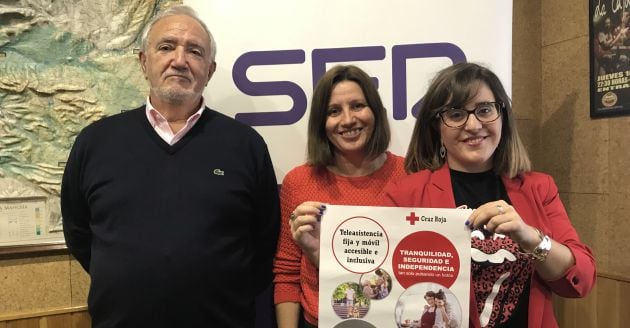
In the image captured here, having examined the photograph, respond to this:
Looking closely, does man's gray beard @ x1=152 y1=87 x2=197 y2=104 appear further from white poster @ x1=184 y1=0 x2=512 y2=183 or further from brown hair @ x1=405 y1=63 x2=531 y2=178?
brown hair @ x1=405 y1=63 x2=531 y2=178

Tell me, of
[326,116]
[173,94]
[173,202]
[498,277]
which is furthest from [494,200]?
[173,94]

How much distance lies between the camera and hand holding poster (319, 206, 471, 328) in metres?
1.26

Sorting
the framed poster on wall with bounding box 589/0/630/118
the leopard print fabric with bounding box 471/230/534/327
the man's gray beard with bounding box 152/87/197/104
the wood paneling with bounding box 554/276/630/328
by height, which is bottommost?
the wood paneling with bounding box 554/276/630/328

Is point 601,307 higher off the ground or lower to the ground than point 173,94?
lower

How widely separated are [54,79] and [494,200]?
6.74 feet

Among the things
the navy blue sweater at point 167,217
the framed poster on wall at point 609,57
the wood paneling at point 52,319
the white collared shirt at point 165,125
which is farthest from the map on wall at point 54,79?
the framed poster on wall at point 609,57

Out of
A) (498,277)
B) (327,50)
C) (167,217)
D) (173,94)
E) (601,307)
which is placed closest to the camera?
(498,277)

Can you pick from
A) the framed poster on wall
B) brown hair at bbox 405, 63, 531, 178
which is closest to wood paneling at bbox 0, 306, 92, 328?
brown hair at bbox 405, 63, 531, 178

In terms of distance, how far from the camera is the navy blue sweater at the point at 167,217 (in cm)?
157

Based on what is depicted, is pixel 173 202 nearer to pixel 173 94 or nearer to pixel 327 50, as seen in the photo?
pixel 173 94

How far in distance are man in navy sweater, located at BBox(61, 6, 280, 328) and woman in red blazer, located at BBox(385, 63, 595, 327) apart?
0.61 meters

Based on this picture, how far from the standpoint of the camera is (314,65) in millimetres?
2143

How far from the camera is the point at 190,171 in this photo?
5.37 ft

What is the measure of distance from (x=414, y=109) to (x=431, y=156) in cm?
66
